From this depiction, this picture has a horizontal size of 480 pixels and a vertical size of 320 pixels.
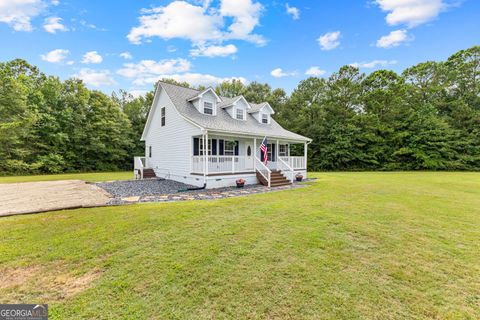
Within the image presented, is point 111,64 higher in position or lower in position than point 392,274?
higher

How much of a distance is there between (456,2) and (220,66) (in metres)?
18.6

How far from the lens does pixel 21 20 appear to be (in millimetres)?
14789

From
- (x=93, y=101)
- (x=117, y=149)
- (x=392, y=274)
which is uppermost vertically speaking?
(x=93, y=101)

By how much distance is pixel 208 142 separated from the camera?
13141 mm

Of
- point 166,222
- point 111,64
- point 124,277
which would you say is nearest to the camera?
point 124,277

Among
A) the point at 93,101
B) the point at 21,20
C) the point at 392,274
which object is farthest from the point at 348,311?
the point at 93,101

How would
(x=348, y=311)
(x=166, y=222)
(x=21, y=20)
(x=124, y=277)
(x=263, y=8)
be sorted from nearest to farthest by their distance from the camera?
(x=348, y=311) → (x=124, y=277) → (x=166, y=222) → (x=263, y=8) → (x=21, y=20)

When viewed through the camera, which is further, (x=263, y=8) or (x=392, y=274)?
(x=263, y=8)

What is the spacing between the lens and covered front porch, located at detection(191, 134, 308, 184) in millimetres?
11578

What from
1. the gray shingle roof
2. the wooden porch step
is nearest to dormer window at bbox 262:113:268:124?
the gray shingle roof

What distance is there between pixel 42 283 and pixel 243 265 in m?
2.85

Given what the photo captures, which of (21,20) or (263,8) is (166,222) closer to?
(263,8)

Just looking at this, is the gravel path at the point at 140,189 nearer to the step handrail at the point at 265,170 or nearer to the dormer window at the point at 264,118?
the step handrail at the point at 265,170

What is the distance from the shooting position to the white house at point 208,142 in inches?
462
